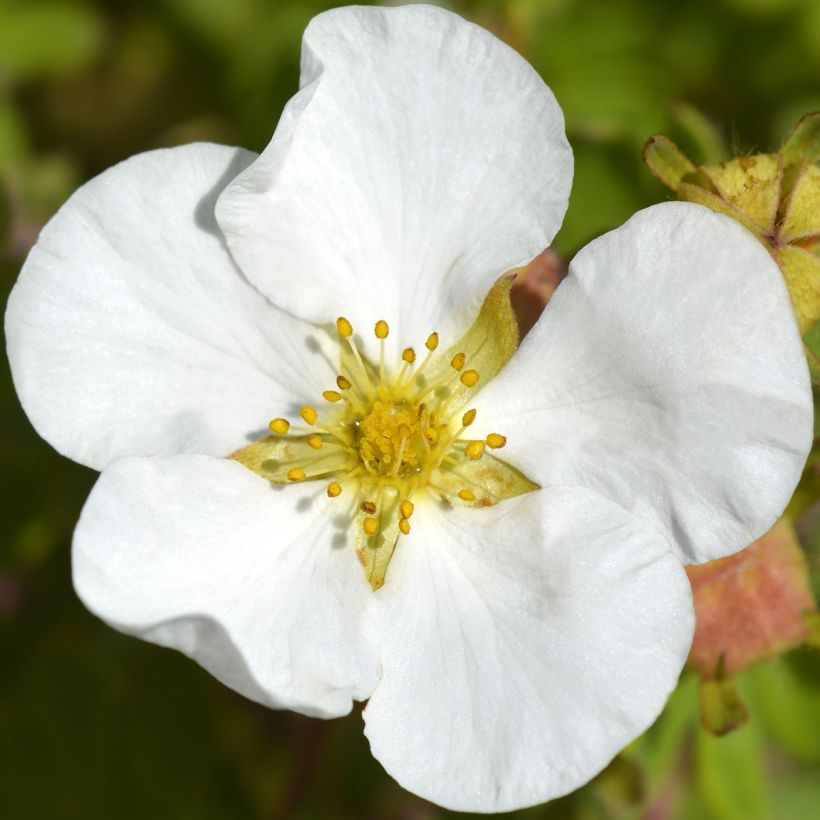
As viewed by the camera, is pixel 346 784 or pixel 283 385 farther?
pixel 346 784

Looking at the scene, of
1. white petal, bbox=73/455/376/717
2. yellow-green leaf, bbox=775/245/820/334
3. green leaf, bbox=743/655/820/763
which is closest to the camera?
white petal, bbox=73/455/376/717

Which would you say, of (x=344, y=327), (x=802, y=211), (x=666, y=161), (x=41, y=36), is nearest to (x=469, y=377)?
(x=344, y=327)

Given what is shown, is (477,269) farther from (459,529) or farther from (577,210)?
(577,210)

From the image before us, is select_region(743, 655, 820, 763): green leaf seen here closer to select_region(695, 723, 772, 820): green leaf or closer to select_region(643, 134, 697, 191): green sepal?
select_region(695, 723, 772, 820): green leaf

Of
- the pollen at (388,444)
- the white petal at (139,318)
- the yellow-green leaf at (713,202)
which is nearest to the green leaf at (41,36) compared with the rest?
the white petal at (139,318)

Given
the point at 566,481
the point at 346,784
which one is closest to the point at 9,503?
the point at 346,784

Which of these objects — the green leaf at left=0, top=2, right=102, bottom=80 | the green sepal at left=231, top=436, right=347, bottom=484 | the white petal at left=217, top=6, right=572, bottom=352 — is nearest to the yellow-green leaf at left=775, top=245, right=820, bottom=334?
the white petal at left=217, top=6, right=572, bottom=352

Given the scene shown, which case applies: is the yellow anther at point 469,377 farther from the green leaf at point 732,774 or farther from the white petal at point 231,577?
the green leaf at point 732,774
